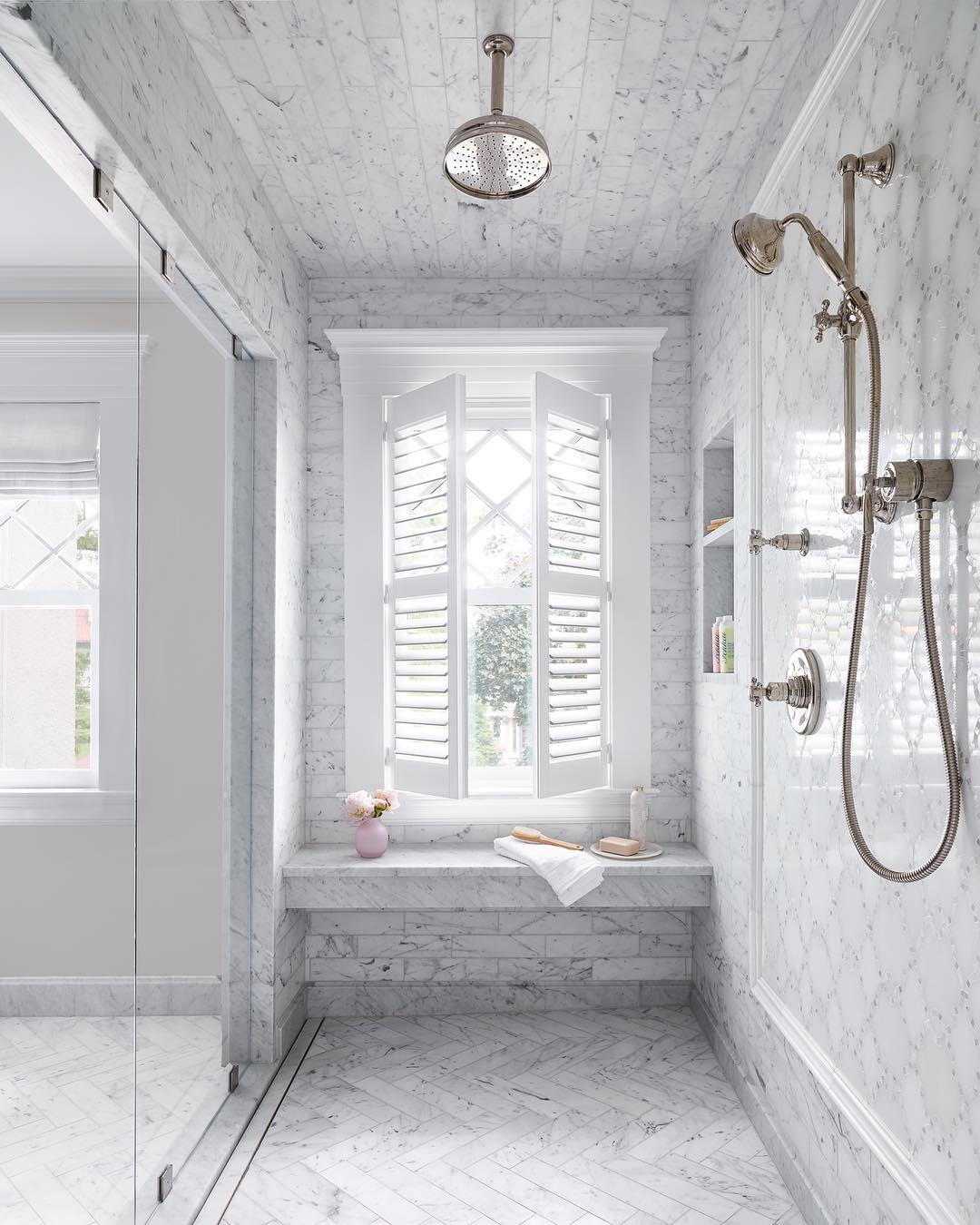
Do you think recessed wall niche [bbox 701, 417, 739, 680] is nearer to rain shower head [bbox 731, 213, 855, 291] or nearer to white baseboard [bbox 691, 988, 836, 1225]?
white baseboard [bbox 691, 988, 836, 1225]

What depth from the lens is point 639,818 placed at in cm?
309

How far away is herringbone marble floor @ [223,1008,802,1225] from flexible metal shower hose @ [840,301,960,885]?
3.88ft

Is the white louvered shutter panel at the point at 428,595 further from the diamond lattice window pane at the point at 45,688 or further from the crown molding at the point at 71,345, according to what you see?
the diamond lattice window pane at the point at 45,688

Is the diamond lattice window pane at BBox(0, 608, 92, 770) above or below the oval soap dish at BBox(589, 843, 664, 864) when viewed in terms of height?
above

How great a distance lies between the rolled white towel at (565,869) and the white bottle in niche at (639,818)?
0.21 m

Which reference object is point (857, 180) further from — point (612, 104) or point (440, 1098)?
point (440, 1098)

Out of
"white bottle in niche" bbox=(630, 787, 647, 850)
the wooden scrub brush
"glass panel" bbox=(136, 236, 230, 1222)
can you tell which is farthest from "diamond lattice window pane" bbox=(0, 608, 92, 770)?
"white bottle in niche" bbox=(630, 787, 647, 850)

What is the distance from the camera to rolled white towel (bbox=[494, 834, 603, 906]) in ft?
9.20

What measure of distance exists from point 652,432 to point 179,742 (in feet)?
→ 6.71

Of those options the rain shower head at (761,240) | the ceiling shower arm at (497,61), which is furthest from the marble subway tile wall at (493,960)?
the ceiling shower arm at (497,61)

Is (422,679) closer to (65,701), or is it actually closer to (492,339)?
(492,339)

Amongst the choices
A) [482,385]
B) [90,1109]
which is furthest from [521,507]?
[90,1109]

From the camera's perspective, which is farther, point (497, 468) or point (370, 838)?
point (497, 468)

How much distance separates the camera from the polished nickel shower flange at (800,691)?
1929 millimetres
